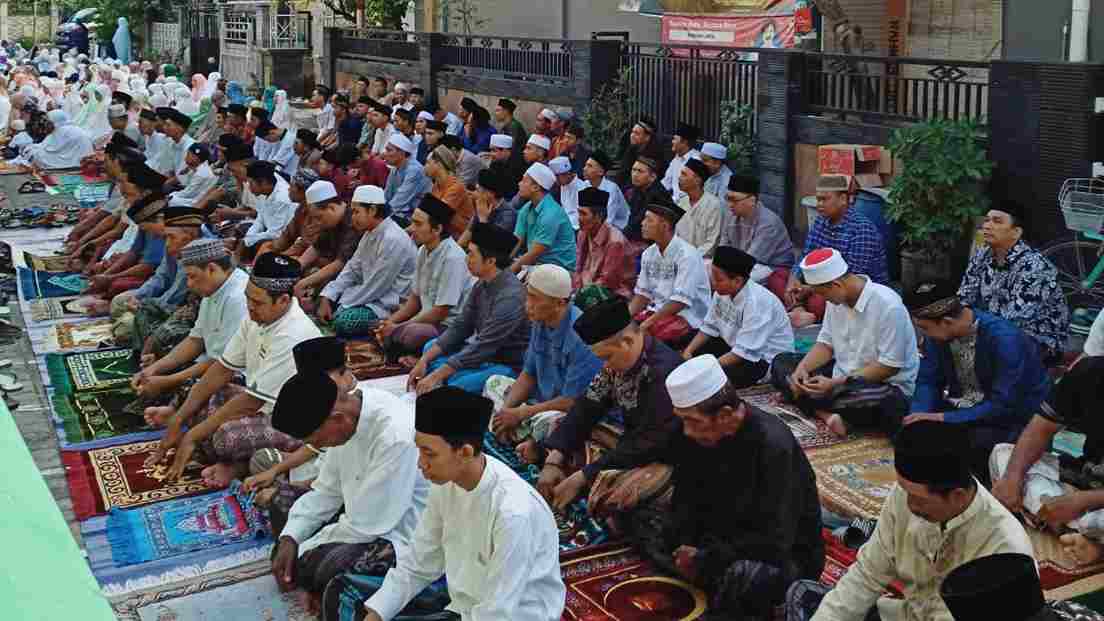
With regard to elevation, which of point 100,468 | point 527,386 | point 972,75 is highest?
point 972,75

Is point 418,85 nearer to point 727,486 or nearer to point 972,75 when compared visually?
point 972,75

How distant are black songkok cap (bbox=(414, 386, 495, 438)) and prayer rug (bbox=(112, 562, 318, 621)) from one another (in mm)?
1222

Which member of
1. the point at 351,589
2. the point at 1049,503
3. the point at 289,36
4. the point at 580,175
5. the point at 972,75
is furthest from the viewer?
the point at 289,36

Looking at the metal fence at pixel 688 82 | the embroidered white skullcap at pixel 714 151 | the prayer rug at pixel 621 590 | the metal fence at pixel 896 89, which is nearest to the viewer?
the prayer rug at pixel 621 590

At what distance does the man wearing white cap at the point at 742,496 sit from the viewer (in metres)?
3.91

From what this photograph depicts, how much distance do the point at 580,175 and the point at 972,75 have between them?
352 centimetres

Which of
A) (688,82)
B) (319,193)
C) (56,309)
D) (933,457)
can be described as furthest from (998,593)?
(688,82)

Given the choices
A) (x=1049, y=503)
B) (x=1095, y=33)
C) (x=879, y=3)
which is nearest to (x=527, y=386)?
(x=1049, y=503)

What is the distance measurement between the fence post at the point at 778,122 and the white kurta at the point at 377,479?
5.60 metres

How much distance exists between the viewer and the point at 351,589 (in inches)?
157

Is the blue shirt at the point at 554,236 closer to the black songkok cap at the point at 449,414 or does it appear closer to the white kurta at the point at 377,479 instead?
the white kurta at the point at 377,479

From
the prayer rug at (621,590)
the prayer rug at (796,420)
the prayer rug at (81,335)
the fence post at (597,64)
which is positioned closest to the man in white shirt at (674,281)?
the prayer rug at (796,420)

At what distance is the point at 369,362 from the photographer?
721 centimetres

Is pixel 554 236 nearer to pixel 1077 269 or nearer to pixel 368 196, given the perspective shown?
pixel 368 196
